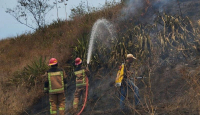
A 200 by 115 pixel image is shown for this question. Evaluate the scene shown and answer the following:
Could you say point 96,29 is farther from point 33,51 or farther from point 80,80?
point 80,80

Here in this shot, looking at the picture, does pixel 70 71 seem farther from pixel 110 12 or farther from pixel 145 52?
pixel 110 12

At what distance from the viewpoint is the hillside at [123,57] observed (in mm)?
7652

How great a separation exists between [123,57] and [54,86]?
3.70m

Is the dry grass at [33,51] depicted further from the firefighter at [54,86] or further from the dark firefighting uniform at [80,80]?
the dark firefighting uniform at [80,80]

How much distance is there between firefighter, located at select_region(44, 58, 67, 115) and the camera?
6283 millimetres

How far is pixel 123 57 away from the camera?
366 inches

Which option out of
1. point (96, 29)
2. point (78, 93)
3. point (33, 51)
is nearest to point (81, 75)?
point (78, 93)

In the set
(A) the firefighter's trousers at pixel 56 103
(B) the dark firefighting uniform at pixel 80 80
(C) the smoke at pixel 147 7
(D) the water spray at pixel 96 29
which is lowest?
(A) the firefighter's trousers at pixel 56 103

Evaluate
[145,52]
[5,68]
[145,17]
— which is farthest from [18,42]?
[145,52]

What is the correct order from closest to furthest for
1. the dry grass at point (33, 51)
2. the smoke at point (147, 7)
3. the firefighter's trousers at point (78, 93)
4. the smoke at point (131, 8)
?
the firefighter's trousers at point (78, 93), the dry grass at point (33, 51), the smoke at point (147, 7), the smoke at point (131, 8)

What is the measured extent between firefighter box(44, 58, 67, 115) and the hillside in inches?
27.7

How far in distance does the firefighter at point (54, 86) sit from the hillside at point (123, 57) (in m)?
0.70

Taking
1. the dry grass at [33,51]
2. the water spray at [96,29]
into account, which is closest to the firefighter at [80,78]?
the dry grass at [33,51]

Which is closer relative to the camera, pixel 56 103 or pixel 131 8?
pixel 56 103
